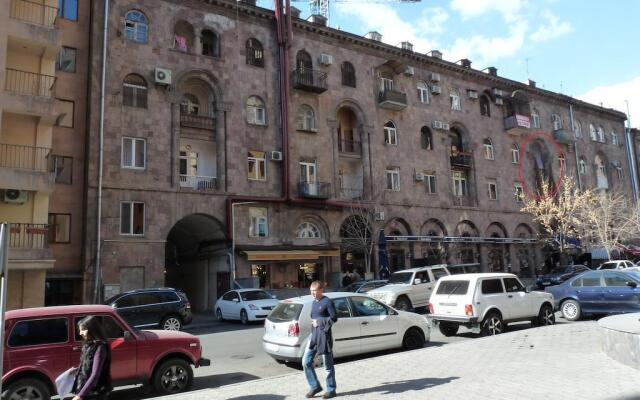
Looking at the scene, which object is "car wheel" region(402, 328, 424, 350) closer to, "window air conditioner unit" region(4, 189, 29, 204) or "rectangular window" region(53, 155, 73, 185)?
"window air conditioner unit" region(4, 189, 29, 204)

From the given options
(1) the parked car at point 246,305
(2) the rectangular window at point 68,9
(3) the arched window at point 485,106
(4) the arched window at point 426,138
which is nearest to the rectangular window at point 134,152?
(2) the rectangular window at point 68,9

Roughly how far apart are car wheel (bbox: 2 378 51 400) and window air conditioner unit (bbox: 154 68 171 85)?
68.9 feet

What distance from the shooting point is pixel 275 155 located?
29.9 metres

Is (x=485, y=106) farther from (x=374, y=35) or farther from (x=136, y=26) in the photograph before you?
(x=136, y=26)

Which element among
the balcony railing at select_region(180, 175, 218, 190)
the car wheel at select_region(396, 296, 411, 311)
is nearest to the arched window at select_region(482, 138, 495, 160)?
the balcony railing at select_region(180, 175, 218, 190)

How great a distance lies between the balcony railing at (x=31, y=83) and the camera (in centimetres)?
2134

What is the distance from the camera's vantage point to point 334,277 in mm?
30453

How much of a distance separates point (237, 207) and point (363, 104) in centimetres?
1203

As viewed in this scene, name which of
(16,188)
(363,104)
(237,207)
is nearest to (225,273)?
(237,207)

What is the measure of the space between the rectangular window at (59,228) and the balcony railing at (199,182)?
19.5 feet

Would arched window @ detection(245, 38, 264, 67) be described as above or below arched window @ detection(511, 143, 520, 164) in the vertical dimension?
above

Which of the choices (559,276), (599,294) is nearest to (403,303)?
(599,294)

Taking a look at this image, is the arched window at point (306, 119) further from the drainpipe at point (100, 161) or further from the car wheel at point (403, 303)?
the car wheel at point (403, 303)

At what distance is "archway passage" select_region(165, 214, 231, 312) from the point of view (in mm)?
28500
